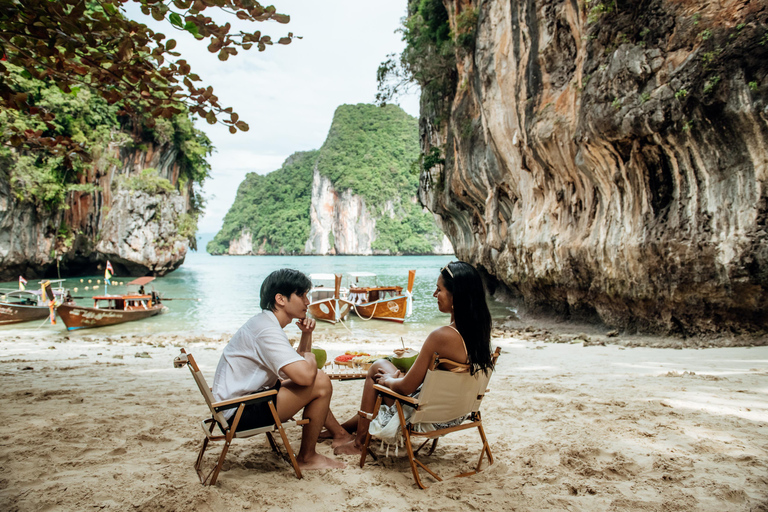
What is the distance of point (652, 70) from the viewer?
23.8ft

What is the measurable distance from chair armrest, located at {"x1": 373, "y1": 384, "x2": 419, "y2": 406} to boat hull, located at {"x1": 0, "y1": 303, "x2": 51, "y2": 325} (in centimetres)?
1424

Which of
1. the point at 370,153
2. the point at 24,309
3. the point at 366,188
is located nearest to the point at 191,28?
the point at 24,309

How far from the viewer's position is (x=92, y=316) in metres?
12.7

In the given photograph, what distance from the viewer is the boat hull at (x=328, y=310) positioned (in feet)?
49.9

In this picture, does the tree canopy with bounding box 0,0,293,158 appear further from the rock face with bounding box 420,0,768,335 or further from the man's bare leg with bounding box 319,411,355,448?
the rock face with bounding box 420,0,768,335

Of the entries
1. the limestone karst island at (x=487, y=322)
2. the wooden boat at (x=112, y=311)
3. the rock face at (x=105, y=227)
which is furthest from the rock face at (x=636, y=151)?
the rock face at (x=105, y=227)

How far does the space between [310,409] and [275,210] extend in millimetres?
125287

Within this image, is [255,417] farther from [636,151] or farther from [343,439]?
[636,151]

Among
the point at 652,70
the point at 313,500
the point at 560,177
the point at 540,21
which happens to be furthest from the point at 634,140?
the point at 313,500

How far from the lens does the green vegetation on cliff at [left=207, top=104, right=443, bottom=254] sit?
9538 centimetres

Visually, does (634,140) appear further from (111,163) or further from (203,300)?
(111,163)

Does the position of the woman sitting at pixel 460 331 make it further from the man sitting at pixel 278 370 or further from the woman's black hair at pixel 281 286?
the woman's black hair at pixel 281 286

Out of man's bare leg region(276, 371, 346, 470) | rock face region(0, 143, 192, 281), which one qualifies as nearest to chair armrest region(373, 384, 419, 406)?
man's bare leg region(276, 371, 346, 470)

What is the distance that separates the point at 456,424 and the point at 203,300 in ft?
70.5
